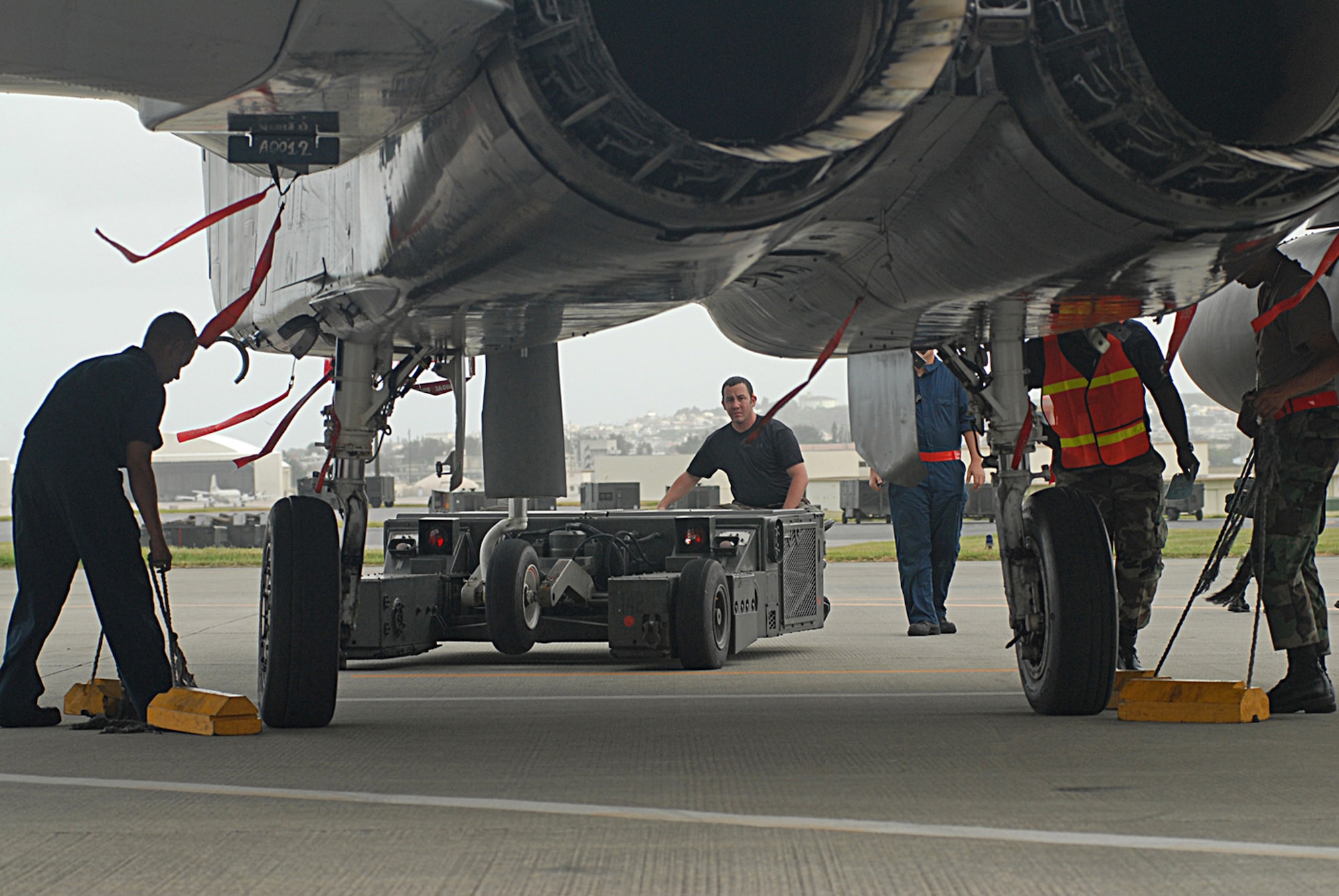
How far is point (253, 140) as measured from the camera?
11.0ft

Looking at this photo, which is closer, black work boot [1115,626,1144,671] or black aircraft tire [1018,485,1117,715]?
black aircraft tire [1018,485,1117,715]

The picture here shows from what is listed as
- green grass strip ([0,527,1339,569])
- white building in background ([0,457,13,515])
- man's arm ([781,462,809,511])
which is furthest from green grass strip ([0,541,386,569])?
white building in background ([0,457,13,515])

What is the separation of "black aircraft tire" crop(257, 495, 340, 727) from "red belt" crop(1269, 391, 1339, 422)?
369 cm

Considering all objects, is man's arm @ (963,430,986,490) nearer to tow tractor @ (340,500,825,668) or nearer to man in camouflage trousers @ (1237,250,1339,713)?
tow tractor @ (340,500,825,668)

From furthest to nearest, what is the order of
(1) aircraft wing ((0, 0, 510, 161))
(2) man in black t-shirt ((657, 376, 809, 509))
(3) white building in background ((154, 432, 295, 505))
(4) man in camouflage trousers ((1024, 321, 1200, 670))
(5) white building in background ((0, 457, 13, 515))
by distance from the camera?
(3) white building in background ((154, 432, 295, 505)) < (5) white building in background ((0, 457, 13, 515)) < (2) man in black t-shirt ((657, 376, 809, 509)) < (4) man in camouflage trousers ((1024, 321, 1200, 670)) < (1) aircraft wing ((0, 0, 510, 161))

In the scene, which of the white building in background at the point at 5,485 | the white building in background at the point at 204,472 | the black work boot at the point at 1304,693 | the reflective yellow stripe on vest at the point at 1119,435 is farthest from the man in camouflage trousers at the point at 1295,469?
the white building in background at the point at 204,472

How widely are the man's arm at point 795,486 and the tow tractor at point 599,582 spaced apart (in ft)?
0.83

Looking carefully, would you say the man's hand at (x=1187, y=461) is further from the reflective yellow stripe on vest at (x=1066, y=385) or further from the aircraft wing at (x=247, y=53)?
the aircraft wing at (x=247, y=53)

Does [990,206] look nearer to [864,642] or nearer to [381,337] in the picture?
[381,337]

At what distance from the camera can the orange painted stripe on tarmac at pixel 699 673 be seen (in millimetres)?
7332

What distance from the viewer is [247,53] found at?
2768 mm

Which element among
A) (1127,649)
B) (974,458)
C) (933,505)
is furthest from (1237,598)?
(1127,649)

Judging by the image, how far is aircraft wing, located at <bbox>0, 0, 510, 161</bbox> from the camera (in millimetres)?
2604

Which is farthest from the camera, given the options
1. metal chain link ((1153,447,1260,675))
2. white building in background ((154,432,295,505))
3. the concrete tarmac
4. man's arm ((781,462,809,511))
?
white building in background ((154,432,295,505))
